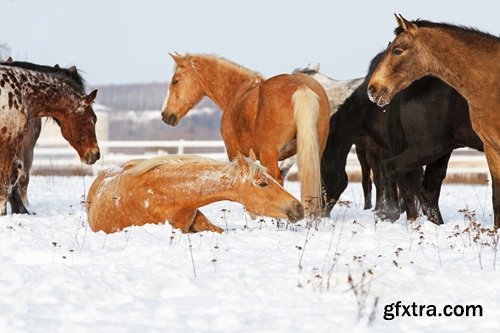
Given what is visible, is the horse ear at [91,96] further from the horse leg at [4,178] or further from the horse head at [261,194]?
the horse head at [261,194]

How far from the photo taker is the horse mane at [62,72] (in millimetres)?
9992

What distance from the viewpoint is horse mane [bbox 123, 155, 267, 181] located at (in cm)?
733

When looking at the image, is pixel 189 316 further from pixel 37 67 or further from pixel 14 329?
pixel 37 67

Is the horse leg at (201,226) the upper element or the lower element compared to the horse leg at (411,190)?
lower

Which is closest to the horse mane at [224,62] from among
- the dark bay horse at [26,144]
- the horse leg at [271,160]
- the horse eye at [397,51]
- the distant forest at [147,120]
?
the dark bay horse at [26,144]

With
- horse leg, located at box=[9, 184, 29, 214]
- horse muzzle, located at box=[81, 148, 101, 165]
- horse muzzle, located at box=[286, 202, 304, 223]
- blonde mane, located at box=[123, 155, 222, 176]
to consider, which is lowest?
horse leg, located at box=[9, 184, 29, 214]

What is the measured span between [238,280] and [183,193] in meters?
2.15

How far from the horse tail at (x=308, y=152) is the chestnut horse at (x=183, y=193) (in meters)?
1.06

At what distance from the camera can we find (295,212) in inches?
281

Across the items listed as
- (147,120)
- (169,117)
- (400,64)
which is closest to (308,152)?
(400,64)

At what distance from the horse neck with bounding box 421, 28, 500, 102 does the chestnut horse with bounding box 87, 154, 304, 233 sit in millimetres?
2067

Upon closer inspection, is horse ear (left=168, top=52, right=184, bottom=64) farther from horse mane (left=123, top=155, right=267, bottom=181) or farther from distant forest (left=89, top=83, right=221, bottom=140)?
distant forest (left=89, top=83, right=221, bottom=140)

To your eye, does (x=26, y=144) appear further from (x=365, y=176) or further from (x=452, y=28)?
(x=452, y=28)

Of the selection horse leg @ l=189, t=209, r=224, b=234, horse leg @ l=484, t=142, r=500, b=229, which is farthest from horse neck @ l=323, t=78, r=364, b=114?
horse leg @ l=189, t=209, r=224, b=234
